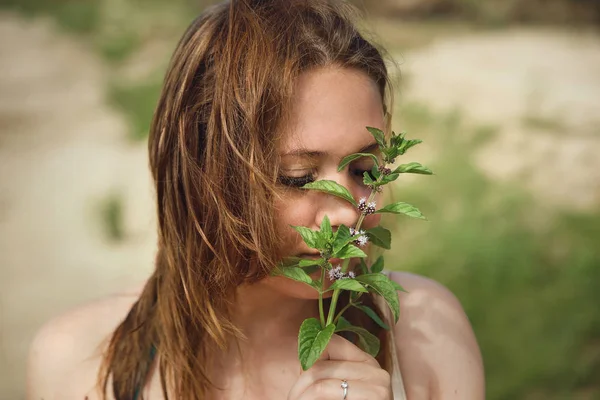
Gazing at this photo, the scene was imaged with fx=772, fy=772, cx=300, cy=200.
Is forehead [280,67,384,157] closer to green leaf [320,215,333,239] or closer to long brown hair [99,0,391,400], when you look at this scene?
long brown hair [99,0,391,400]

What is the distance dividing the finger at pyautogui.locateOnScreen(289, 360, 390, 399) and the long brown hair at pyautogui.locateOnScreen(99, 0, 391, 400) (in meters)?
0.25

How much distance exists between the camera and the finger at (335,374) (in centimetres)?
172

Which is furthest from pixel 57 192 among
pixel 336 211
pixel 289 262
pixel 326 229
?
pixel 326 229

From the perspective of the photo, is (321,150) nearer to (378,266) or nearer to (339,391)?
(378,266)

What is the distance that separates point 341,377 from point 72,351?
38.9 inches

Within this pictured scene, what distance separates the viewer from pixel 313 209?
172cm

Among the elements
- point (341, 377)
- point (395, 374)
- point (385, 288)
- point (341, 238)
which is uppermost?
point (341, 238)

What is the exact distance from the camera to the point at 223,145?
185 centimetres

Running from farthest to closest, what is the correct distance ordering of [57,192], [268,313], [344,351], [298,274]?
[57,192] < [268,313] < [344,351] < [298,274]

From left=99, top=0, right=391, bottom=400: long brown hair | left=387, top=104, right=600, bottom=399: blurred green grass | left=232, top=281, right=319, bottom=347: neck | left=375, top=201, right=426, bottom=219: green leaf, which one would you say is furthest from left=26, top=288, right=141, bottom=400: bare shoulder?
left=387, top=104, right=600, bottom=399: blurred green grass

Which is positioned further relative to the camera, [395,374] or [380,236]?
[395,374]

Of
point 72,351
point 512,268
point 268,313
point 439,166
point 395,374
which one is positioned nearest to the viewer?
point 395,374

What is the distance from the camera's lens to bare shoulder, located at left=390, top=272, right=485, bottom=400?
6.83 ft

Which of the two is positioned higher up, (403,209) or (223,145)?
(223,145)
